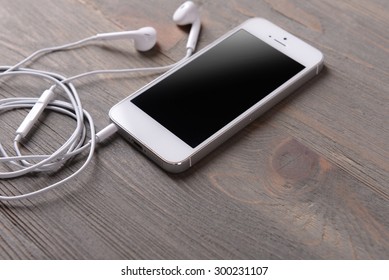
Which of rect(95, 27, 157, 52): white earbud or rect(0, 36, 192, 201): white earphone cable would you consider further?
rect(95, 27, 157, 52): white earbud

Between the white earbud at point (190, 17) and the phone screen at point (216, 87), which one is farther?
the white earbud at point (190, 17)

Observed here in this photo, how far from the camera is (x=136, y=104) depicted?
793 millimetres

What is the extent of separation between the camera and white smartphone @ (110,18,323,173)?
758mm

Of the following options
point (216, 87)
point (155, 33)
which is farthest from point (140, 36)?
point (216, 87)

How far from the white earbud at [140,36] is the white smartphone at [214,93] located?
2.6 inches

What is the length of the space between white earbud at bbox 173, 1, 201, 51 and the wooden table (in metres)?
0.02

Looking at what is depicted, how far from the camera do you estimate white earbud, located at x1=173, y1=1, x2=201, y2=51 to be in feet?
2.87

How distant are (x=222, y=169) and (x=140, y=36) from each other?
23 cm

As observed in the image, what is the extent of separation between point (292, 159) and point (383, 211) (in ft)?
0.40

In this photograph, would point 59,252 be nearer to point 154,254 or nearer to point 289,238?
point 154,254

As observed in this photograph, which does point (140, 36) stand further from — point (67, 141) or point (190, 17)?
point (67, 141)

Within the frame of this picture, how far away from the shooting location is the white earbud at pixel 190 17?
2.87 ft

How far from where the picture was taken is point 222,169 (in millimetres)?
753

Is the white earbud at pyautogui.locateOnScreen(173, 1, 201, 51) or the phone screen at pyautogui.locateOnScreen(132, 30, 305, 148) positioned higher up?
the white earbud at pyautogui.locateOnScreen(173, 1, 201, 51)
